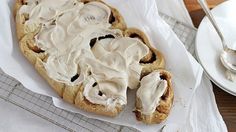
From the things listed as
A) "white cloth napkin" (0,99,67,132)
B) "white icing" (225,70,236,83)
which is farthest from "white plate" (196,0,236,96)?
"white cloth napkin" (0,99,67,132)

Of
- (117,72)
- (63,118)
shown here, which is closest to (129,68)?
(117,72)

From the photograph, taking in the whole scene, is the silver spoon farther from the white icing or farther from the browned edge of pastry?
the browned edge of pastry

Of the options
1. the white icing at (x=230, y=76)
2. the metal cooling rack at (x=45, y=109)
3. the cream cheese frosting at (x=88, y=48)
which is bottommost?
the metal cooling rack at (x=45, y=109)

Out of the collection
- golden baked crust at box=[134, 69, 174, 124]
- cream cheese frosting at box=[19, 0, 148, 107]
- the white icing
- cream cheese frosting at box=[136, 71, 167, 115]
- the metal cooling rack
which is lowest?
the metal cooling rack

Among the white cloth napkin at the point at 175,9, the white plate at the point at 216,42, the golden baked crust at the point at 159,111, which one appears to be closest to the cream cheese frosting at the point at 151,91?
the golden baked crust at the point at 159,111

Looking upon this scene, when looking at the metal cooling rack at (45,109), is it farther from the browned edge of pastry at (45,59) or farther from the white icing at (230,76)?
the white icing at (230,76)

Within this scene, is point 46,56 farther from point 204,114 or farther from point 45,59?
point 204,114

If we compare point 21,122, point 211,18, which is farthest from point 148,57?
point 21,122
